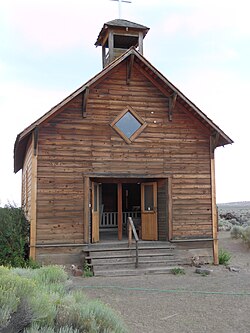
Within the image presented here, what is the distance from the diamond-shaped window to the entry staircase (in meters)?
3.61

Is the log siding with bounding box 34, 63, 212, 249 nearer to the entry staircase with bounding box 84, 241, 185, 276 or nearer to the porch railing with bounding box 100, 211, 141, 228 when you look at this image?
the entry staircase with bounding box 84, 241, 185, 276

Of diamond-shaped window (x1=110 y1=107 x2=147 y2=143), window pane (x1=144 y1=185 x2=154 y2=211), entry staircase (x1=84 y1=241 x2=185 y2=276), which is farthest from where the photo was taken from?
window pane (x1=144 y1=185 x2=154 y2=211)

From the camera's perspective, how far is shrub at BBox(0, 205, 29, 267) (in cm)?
1182

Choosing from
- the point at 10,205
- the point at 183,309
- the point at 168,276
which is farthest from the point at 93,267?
the point at 183,309

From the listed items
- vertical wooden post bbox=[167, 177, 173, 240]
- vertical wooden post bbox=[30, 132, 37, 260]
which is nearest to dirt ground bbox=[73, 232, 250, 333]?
vertical wooden post bbox=[167, 177, 173, 240]

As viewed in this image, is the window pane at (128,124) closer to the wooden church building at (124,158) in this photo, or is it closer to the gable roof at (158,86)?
the wooden church building at (124,158)

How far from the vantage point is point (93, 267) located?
12031 millimetres

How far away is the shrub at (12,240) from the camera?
465 inches

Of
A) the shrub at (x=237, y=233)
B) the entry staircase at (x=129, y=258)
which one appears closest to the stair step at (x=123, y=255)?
the entry staircase at (x=129, y=258)

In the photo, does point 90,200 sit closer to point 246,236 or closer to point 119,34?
point 119,34

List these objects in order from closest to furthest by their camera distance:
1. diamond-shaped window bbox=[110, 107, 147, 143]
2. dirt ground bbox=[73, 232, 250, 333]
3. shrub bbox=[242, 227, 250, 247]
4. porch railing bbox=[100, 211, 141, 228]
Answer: dirt ground bbox=[73, 232, 250, 333] → diamond-shaped window bbox=[110, 107, 147, 143] → porch railing bbox=[100, 211, 141, 228] → shrub bbox=[242, 227, 250, 247]

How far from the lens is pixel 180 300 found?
8797 mm

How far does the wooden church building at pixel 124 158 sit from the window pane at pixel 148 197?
4 centimetres

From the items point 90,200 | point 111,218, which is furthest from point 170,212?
point 111,218
